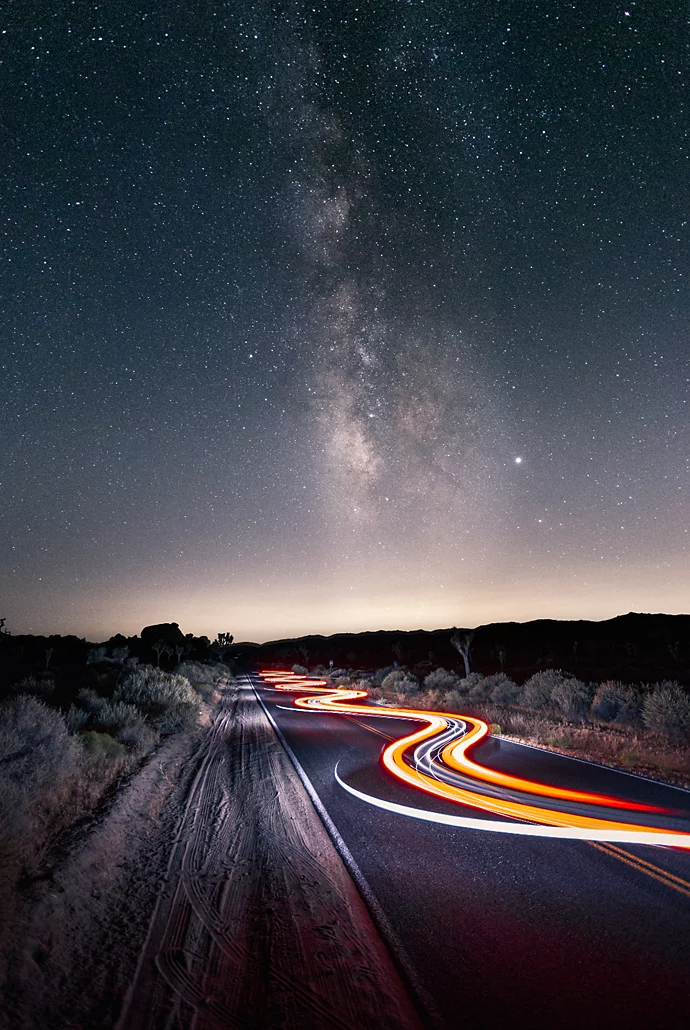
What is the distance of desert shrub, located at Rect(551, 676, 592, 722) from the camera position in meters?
21.3

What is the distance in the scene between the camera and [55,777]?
980cm

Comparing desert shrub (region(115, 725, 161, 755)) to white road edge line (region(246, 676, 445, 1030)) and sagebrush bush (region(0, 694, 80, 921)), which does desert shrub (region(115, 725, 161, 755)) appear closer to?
sagebrush bush (region(0, 694, 80, 921))

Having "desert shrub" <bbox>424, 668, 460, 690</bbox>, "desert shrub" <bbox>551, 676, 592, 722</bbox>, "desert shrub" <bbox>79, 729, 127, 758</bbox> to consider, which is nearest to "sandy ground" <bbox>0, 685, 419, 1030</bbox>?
"desert shrub" <bbox>79, 729, 127, 758</bbox>

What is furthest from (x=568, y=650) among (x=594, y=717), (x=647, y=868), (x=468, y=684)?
(x=647, y=868)

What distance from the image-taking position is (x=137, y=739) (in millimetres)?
15219

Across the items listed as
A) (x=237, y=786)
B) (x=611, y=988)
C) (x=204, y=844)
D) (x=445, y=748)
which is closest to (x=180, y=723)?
(x=237, y=786)

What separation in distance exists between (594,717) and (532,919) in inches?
695

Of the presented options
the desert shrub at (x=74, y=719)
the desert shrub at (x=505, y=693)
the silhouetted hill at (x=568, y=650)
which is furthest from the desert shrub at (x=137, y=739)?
the silhouetted hill at (x=568, y=650)

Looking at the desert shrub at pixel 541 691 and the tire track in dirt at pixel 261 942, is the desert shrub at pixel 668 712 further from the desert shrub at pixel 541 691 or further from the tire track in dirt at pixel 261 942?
the tire track in dirt at pixel 261 942

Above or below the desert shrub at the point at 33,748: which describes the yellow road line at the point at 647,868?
below

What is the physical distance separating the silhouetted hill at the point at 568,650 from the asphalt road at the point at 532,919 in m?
52.7

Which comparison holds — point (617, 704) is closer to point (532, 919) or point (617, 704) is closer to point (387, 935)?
point (532, 919)

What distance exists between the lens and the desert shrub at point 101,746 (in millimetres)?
12688

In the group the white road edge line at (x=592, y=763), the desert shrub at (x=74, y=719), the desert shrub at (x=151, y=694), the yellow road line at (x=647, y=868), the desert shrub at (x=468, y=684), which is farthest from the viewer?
the desert shrub at (x=468, y=684)
